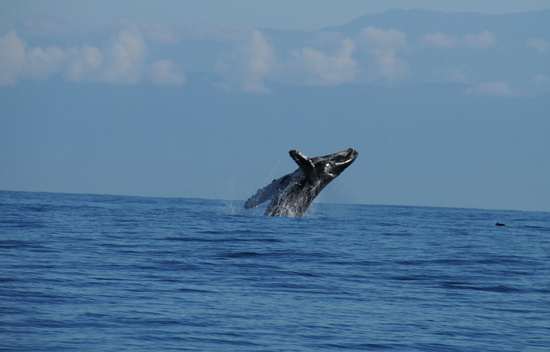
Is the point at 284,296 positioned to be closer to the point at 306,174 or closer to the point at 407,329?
the point at 407,329

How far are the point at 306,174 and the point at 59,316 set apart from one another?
15700 millimetres

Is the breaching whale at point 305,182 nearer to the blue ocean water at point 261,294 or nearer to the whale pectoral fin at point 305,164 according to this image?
the whale pectoral fin at point 305,164

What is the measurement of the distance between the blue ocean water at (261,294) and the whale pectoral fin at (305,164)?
3031 millimetres

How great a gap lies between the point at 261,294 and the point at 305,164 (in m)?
12.4

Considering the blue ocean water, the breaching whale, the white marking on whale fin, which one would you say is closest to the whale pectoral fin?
the breaching whale

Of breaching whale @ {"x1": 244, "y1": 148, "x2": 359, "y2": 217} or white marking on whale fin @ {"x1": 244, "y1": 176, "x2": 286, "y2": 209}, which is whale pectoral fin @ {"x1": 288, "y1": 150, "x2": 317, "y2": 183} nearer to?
breaching whale @ {"x1": 244, "y1": 148, "x2": 359, "y2": 217}

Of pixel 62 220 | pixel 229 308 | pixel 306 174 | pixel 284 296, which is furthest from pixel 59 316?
pixel 62 220

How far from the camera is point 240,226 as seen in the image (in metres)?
26.0

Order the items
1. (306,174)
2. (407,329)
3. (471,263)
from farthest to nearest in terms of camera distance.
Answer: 1. (306,174)
2. (471,263)
3. (407,329)

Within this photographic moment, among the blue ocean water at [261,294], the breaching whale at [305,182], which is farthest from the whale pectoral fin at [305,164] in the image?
the blue ocean water at [261,294]

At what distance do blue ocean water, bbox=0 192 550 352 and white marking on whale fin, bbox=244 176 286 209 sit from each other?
2584mm

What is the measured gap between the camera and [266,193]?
83.4 feet

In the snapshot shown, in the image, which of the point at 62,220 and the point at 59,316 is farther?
the point at 62,220

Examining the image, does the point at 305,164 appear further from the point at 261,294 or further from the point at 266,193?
the point at 261,294
